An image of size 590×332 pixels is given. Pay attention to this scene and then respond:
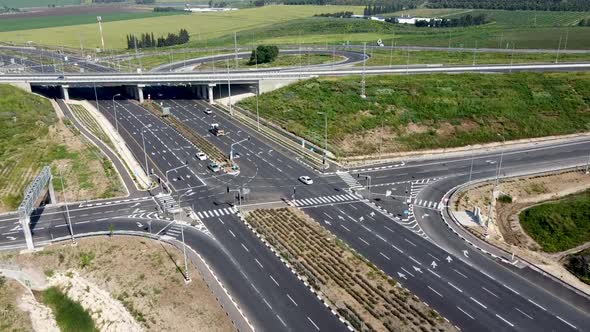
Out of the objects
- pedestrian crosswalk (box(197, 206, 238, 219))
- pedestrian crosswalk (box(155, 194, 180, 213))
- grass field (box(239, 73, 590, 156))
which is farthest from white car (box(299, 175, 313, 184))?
pedestrian crosswalk (box(155, 194, 180, 213))

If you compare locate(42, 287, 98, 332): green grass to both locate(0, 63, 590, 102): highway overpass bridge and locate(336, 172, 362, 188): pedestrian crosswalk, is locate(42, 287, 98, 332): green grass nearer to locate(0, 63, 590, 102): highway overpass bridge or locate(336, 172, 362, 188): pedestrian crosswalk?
locate(336, 172, 362, 188): pedestrian crosswalk

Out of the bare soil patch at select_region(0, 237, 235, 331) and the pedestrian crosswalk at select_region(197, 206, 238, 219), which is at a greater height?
the pedestrian crosswalk at select_region(197, 206, 238, 219)

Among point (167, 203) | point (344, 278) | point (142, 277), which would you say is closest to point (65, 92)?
point (167, 203)

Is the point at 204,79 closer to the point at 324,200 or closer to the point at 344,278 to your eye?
the point at 324,200

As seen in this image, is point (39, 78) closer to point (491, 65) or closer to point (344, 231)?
point (344, 231)

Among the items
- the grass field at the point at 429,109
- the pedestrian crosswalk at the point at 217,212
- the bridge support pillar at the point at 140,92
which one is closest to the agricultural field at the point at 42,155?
the pedestrian crosswalk at the point at 217,212
